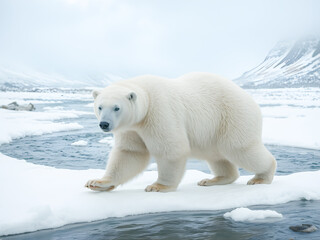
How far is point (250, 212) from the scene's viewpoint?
311 centimetres

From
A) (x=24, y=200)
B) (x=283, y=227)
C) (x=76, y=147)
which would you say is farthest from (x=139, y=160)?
(x=76, y=147)

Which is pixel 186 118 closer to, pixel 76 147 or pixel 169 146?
pixel 169 146

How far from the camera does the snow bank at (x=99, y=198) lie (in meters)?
2.93

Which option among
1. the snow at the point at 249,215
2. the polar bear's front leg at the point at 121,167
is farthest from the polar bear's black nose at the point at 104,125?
the snow at the point at 249,215

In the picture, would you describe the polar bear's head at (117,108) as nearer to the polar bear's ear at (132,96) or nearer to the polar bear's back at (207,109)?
the polar bear's ear at (132,96)

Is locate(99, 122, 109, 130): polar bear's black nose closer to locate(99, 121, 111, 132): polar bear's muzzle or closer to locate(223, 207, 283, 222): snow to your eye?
locate(99, 121, 111, 132): polar bear's muzzle

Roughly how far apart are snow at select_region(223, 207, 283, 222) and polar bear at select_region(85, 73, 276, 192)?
831 mm

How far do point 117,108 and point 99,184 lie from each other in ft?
2.93

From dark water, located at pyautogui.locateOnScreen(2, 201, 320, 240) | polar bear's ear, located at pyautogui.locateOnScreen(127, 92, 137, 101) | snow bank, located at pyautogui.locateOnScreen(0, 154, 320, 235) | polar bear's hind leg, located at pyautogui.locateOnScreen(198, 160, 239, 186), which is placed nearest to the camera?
dark water, located at pyautogui.locateOnScreen(2, 201, 320, 240)

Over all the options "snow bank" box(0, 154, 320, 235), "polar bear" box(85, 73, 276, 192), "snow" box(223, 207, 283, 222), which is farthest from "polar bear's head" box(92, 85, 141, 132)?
"snow" box(223, 207, 283, 222)

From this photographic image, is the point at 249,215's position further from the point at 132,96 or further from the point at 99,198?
the point at 132,96

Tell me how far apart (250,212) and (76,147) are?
6.62 m

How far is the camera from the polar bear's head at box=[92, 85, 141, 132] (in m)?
3.34

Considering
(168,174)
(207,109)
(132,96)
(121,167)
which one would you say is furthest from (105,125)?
(207,109)
